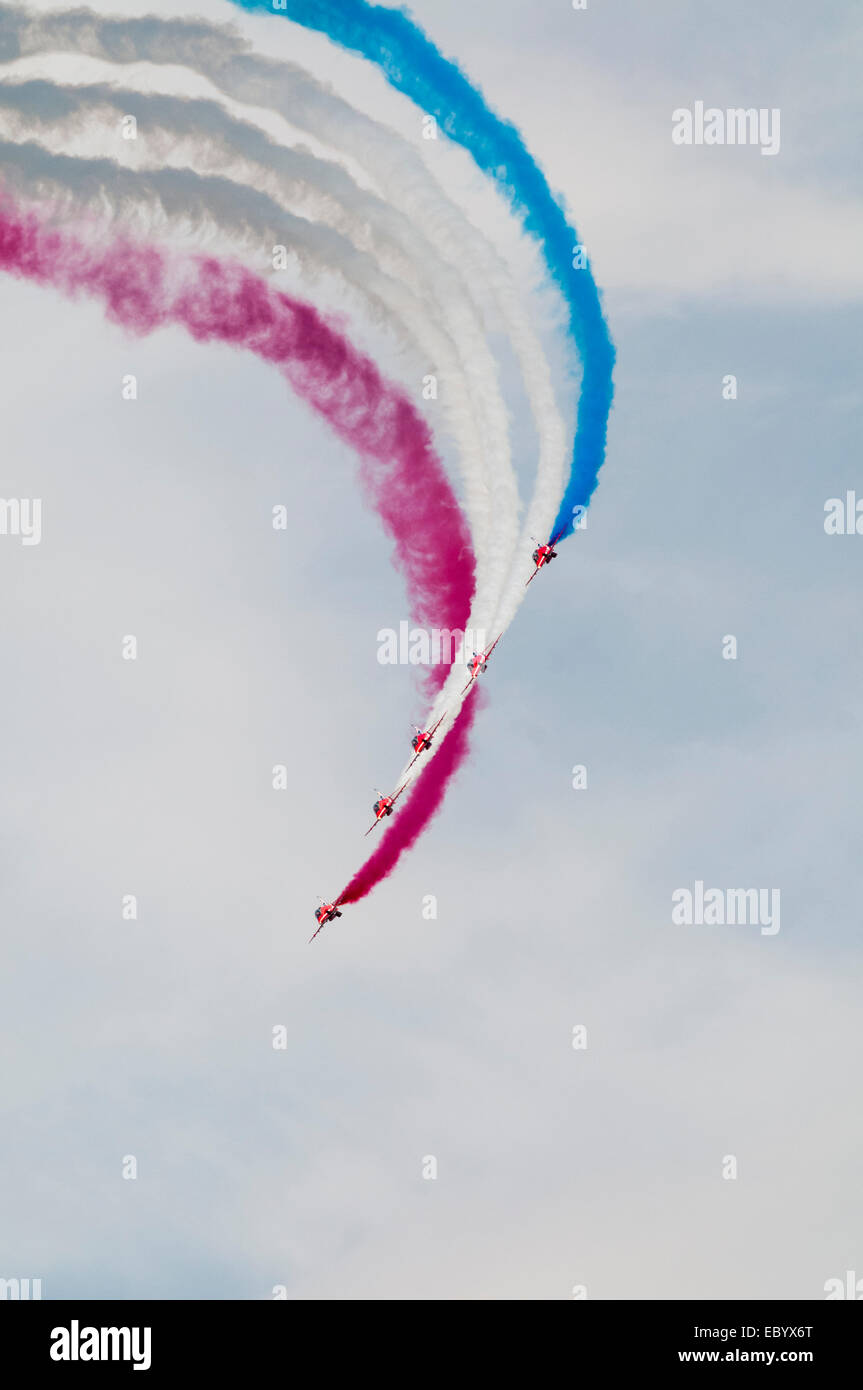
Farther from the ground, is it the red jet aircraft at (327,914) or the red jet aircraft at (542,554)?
the red jet aircraft at (542,554)

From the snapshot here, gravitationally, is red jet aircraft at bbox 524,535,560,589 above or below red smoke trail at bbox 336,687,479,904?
above

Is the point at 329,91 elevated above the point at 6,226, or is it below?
above

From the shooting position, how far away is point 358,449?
53.6m

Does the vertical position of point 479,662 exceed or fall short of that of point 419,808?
it exceeds it

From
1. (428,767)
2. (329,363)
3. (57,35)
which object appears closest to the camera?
(57,35)

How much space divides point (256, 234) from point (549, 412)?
11.3 m

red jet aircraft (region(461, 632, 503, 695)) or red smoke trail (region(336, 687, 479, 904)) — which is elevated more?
red jet aircraft (region(461, 632, 503, 695))

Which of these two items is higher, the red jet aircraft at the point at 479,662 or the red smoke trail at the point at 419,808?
the red jet aircraft at the point at 479,662

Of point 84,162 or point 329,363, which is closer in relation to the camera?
point 84,162

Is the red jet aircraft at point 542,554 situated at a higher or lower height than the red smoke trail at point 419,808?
higher

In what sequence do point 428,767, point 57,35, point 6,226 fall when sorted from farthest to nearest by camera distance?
point 428,767, point 6,226, point 57,35
